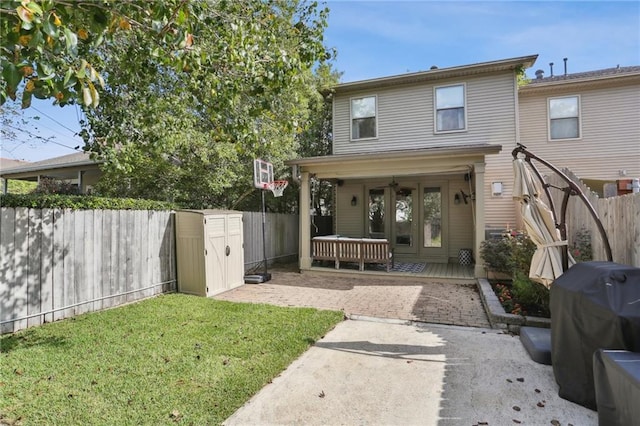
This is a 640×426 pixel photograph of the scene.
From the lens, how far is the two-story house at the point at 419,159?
9.55 meters

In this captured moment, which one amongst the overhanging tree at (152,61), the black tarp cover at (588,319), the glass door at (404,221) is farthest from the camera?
the glass door at (404,221)

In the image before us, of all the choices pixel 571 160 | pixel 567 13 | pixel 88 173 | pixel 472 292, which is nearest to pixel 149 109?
pixel 472 292

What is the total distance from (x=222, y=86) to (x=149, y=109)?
161 centimetres

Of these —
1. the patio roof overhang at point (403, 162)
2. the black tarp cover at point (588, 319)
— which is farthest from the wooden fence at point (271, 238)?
the black tarp cover at point (588, 319)

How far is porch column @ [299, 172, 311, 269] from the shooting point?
31.2 feet

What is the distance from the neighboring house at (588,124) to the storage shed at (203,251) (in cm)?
953

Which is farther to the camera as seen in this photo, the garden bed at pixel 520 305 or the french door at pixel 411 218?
the french door at pixel 411 218

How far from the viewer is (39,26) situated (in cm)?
195

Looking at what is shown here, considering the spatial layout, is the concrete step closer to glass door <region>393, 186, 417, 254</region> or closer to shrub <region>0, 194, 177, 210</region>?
shrub <region>0, 194, 177, 210</region>

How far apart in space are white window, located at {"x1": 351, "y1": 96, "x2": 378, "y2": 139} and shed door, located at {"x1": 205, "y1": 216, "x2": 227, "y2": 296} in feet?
21.0

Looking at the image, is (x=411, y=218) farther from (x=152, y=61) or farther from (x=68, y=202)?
(x=68, y=202)

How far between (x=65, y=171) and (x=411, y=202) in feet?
49.5

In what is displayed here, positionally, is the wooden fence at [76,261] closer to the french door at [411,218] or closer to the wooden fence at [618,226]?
the french door at [411,218]

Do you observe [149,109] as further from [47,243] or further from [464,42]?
[464,42]
